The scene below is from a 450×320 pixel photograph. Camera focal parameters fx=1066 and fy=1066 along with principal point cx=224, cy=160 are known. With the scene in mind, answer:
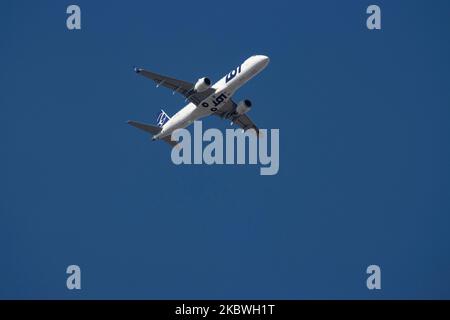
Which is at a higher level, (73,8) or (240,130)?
(73,8)

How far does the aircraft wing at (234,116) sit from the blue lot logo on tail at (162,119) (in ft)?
14.3

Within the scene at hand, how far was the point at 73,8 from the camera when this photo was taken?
83.2m

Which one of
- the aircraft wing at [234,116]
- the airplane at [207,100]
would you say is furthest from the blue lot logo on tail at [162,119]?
the aircraft wing at [234,116]

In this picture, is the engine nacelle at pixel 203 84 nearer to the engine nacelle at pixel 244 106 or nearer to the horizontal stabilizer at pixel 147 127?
the engine nacelle at pixel 244 106

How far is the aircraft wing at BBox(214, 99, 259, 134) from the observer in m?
85.0

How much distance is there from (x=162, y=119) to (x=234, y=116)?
6.16 metres

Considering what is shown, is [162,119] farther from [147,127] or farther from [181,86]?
[181,86]

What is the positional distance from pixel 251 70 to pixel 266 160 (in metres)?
12.4

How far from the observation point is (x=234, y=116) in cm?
8581

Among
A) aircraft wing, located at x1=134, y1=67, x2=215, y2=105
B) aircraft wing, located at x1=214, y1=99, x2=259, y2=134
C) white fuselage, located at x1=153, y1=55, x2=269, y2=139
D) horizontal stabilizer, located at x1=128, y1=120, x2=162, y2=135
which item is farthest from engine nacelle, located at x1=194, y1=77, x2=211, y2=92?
horizontal stabilizer, located at x1=128, y1=120, x2=162, y2=135
